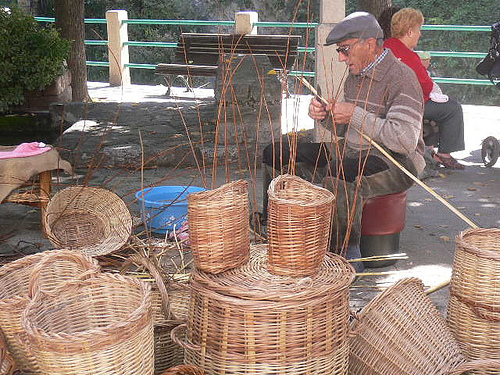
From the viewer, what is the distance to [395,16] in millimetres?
5238

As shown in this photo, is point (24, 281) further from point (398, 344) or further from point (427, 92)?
point (427, 92)

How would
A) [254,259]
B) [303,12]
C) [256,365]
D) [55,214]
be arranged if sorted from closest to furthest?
[256,365] → [254,259] → [55,214] → [303,12]

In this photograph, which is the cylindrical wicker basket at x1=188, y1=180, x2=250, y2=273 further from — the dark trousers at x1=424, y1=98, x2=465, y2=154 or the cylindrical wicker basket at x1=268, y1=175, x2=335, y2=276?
the dark trousers at x1=424, y1=98, x2=465, y2=154

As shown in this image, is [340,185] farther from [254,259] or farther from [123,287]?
[123,287]

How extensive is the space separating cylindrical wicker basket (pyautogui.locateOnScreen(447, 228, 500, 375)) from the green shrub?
6011 mm

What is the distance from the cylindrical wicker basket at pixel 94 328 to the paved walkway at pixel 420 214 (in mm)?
746

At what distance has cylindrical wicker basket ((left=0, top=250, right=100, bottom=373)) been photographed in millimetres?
1897

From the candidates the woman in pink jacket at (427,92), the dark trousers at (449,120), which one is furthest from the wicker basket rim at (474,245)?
the dark trousers at (449,120)

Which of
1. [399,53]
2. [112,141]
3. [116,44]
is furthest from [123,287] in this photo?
[116,44]

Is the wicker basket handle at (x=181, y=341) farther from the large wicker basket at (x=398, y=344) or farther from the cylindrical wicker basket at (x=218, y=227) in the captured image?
the large wicker basket at (x=398, y=344)

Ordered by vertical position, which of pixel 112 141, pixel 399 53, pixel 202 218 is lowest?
pixel 112 141

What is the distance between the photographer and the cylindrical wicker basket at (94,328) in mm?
1624

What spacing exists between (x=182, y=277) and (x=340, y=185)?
1.01 meters

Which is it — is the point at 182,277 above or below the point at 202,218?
below
